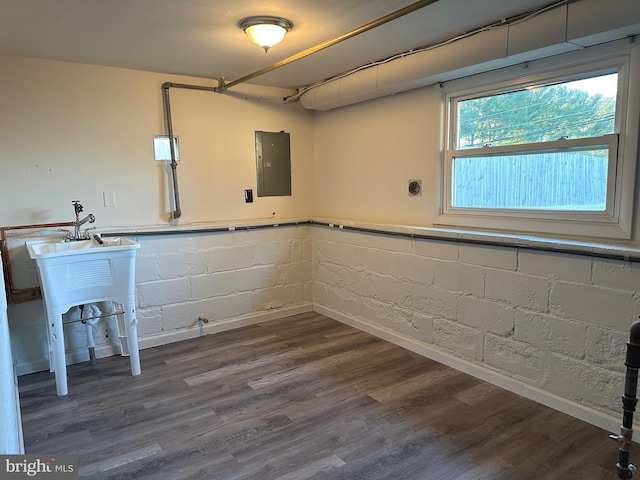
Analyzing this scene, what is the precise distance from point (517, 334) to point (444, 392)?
1.89ft

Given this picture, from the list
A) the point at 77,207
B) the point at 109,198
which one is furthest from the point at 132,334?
the point at 109,198

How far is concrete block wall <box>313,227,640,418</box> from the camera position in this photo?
2.34m

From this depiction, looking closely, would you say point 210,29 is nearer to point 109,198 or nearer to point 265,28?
point 265,28

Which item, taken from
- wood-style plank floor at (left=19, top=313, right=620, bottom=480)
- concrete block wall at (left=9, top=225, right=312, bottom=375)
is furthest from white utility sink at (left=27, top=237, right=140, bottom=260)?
wood-style plank floor at (left=19, top=313, right=620, bottom=480)

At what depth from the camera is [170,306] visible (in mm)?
3715

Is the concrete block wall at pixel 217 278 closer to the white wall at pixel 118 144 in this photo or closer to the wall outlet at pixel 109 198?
the white wall at pixel 118 144

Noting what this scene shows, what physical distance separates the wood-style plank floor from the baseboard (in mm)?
51

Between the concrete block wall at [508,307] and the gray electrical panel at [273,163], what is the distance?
0.82m

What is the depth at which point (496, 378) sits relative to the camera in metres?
2.89

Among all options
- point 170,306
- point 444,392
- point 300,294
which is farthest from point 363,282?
point 170,306

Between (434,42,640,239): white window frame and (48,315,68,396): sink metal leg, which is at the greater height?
(434,42,640,239): white window frame

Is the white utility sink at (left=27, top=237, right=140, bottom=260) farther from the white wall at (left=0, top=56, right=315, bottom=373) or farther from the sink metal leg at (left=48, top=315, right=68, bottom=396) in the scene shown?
the sink metal leg at (left=48, top=315, right=68, bottom=396)

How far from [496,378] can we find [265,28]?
2.56 m

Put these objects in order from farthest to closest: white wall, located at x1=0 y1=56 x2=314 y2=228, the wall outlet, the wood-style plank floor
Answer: the wall outlet
white wall, located at x1=0 y1=56 x2=314 y2=228
the wood-style plank floor
